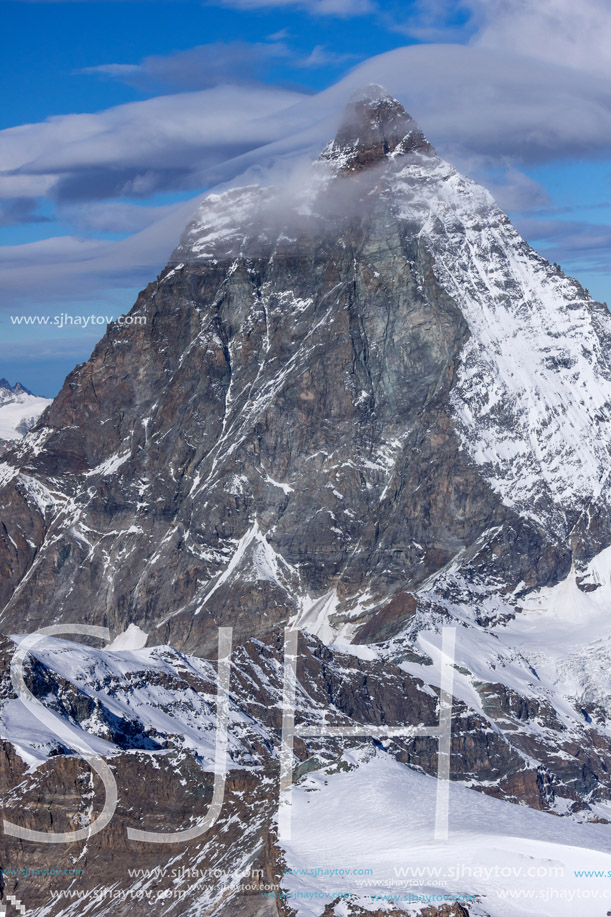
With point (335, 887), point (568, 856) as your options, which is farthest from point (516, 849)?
point (335, 887)

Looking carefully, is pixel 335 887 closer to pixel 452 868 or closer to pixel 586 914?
pixel 452 868

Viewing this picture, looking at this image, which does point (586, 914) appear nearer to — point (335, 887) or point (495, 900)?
point (495, 900)

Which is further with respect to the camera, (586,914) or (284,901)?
(284,901)

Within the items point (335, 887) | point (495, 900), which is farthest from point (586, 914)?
point (335, 887)

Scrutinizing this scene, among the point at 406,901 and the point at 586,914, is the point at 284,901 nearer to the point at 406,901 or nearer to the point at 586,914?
the point at 406,901

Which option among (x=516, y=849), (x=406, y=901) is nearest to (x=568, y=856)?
(x=516, y=849)

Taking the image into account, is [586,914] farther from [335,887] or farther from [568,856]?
[335,887]
